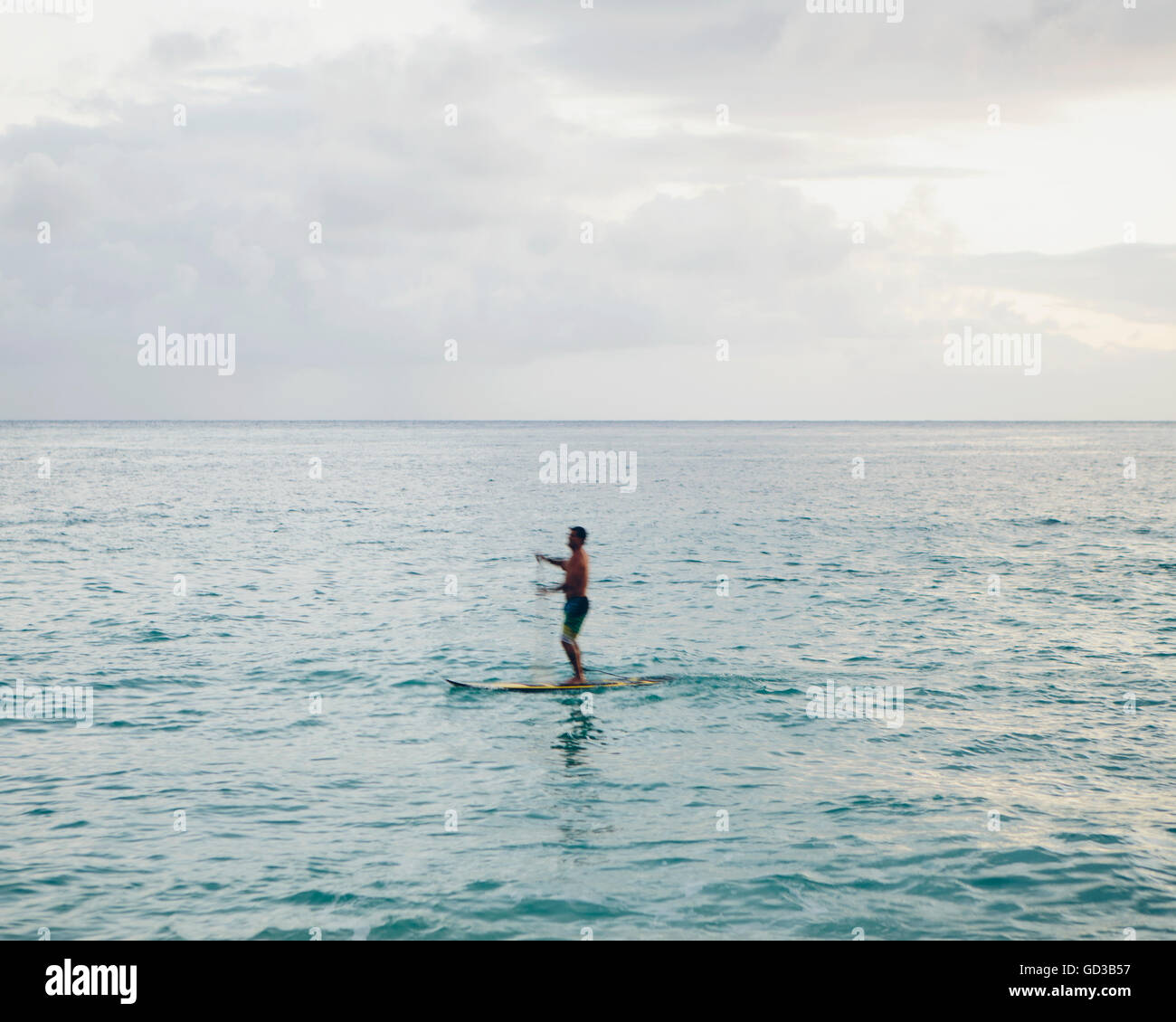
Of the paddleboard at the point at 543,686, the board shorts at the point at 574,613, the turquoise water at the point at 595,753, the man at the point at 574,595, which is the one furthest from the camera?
the paddleboard at the point at 543,686

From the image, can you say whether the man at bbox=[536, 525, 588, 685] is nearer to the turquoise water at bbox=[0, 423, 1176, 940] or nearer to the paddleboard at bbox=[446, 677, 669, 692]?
the paddleboard at bbox=[446, 677, 669, 692]

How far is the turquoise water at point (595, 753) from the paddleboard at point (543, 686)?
0.89ft

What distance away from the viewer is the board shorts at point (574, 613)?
19.6m

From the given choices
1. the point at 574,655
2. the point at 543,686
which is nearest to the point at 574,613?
the point at 574,655

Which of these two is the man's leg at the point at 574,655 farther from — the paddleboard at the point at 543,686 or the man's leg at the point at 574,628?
the paddleboard at the point at 543,686

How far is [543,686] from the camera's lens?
19859 millimetres

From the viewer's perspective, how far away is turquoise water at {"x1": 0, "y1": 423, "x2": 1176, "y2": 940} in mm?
10992

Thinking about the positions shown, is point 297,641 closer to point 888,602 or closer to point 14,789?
point 14,789

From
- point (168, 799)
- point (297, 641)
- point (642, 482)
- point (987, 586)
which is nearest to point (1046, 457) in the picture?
point (642, 482)

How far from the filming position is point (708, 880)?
37.5 ft

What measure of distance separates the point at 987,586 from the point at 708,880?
2584 centimetres

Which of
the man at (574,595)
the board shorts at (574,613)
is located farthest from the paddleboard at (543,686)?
the board shorts at (574,613)

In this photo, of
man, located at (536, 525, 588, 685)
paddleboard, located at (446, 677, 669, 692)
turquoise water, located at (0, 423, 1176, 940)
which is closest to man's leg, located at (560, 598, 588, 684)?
man, located at (536, 525, 588, 685)

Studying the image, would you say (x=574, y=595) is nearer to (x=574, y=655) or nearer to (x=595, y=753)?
(x=574, y=655)
